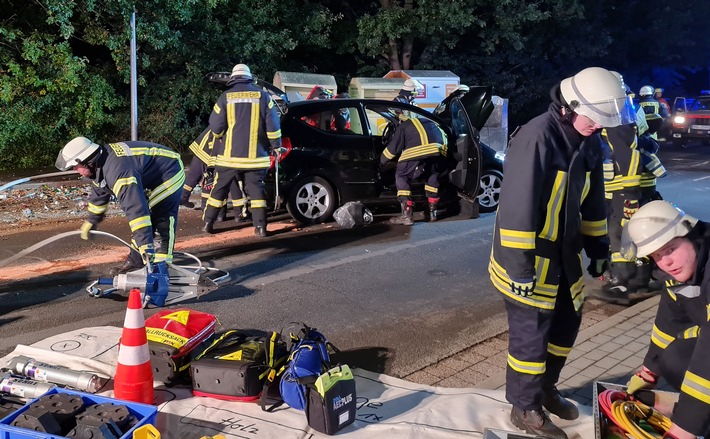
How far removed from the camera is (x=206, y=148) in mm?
8781

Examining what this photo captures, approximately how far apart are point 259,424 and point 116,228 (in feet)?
19.2

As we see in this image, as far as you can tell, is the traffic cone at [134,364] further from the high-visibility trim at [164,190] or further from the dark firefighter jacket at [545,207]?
the high-visibility trim at [164,190]

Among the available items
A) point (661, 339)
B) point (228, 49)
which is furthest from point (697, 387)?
point (228, 49)

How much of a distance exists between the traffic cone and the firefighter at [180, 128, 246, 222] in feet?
15.9

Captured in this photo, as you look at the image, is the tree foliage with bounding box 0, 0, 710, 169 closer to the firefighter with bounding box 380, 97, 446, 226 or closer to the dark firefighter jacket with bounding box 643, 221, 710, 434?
the firefighter with bounding box 380, 97, 446, 226

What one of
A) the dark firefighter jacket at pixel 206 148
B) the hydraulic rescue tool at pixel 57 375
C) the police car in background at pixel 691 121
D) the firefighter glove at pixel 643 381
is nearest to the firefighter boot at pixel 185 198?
the dark firefighter jacket at pixel 206 148

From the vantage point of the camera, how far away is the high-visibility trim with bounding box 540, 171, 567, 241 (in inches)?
135

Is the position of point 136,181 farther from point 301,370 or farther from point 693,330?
point 693,330

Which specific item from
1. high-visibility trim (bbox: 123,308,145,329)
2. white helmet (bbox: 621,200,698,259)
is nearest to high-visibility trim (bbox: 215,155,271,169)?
high-visibility trim (bbox: 123,308,145,329)

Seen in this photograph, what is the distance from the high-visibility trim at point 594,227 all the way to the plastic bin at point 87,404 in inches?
96.9

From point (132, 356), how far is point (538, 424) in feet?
7.29

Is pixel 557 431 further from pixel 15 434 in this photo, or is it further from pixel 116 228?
pixel 116 228

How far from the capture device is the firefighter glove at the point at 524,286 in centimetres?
333

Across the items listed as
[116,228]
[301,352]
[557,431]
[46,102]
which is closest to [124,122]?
[46,102]
